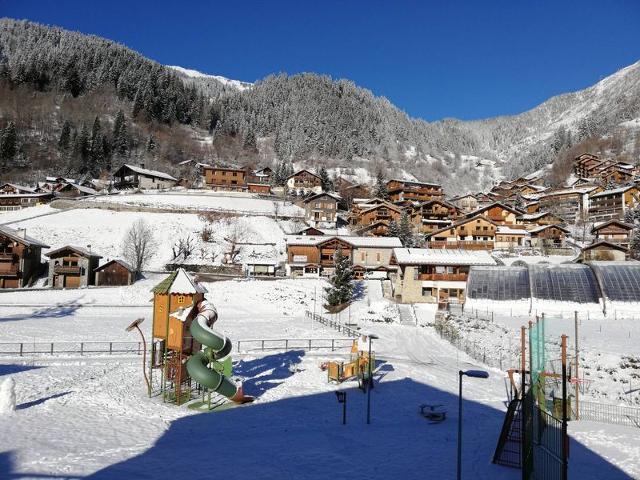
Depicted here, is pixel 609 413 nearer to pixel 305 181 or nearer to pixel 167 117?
pixel 305 181

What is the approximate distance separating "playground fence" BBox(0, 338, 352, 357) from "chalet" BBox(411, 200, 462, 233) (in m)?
55.1

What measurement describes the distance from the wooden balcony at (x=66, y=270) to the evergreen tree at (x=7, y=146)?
3322 inches

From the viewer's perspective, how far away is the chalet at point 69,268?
5028 centimetres

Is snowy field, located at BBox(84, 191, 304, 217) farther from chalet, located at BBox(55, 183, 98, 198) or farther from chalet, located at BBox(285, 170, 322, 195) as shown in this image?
chalet, located at BBox(285, 170, 322, 195)

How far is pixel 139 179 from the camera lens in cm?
9400

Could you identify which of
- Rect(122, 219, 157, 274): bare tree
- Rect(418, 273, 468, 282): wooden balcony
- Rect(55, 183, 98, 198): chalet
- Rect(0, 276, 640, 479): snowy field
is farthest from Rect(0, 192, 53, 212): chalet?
Rect(418, 273, 468, 282): wooden balcony

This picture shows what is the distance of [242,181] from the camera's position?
10262 cm

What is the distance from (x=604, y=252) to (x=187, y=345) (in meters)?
55.6

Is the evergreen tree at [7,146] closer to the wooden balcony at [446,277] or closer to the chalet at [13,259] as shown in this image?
the chalet at [13,259]

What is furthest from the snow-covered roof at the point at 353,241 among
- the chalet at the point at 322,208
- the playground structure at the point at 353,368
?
the playground structure at the point at 353,368

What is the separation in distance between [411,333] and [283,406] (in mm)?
19055

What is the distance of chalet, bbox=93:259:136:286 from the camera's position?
5006 cm

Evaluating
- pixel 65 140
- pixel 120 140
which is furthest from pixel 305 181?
pixel 65 140

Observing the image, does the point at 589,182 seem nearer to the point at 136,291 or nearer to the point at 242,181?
the point at 242,181
